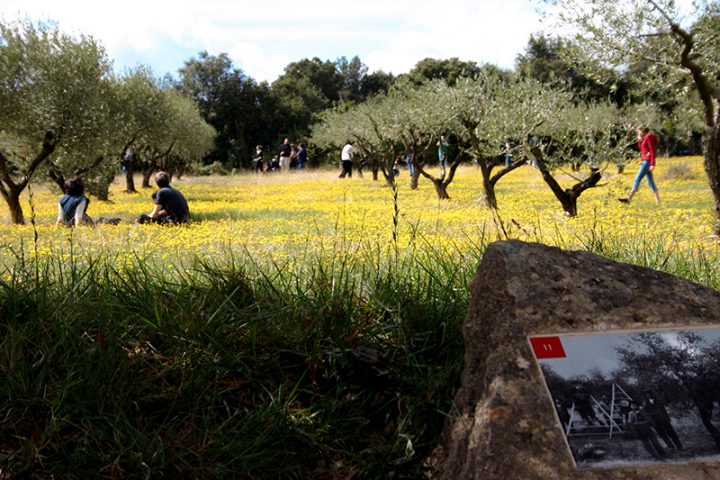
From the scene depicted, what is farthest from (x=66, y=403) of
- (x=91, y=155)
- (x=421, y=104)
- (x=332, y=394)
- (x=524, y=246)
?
(x=421, y=104)

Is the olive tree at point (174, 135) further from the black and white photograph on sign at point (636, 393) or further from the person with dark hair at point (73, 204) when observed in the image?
the black and white photograph on sign at point (636, 393)

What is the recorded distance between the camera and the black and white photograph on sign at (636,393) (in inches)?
90.7

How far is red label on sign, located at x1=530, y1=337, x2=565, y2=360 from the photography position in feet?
8.48

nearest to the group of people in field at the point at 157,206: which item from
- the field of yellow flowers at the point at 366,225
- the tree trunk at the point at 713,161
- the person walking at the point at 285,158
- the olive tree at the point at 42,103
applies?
the field of yellow flowers at the point at 366,225

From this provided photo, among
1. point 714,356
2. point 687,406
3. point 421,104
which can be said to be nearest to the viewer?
point 687,406

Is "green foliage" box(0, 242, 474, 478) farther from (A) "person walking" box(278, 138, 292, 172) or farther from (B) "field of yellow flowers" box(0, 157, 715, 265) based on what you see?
(A) "person walking" box(278, 138, 292, 172)

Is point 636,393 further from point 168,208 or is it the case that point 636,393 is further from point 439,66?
point 439,66

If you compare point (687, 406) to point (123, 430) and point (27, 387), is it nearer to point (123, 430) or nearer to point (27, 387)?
point (123, 430)

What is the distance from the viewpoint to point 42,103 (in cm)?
1688

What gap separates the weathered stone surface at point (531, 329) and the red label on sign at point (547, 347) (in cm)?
3

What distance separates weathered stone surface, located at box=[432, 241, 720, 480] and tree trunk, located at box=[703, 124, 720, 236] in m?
7.42

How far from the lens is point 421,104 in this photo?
2403 centimetres

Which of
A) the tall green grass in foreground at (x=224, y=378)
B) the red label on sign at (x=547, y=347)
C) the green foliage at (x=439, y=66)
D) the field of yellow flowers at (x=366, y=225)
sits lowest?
the field of yellow flowers at (x=366, y=225)

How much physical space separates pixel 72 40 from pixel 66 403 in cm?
1918
